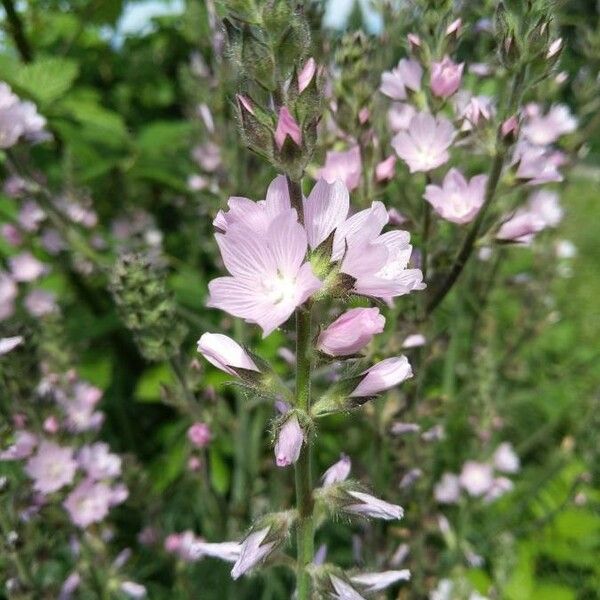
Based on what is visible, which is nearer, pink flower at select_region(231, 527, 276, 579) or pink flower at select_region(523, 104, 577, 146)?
pink flower at select_region(231, 527, 276, 579)

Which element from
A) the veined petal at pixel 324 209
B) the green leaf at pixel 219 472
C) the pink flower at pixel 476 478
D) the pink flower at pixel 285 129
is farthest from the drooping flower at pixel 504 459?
the pink flower at pixel 285 129

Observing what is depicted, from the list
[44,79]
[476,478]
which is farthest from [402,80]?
[476,478]

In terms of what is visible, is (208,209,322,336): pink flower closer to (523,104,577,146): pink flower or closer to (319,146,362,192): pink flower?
(319,146,362,192): pink flower

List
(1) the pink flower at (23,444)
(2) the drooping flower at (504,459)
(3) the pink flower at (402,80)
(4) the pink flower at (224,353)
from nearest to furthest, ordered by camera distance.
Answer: (4) the pink flower at (224,353) < (3) the pink flower at (402,80) < (1) the pink flower at (23,444) < (2) the drooping flower at (504,459)

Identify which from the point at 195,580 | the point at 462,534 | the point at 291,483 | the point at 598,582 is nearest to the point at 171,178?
the point at 291,483

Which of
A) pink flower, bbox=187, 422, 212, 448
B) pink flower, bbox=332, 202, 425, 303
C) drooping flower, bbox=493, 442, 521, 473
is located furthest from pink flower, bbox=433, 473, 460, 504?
pink flower, bbox=332, 202, 425, 303

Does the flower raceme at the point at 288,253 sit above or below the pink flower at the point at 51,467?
above

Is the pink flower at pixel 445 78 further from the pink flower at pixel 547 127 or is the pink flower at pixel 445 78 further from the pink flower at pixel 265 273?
the pink flower at pixel 265 273
